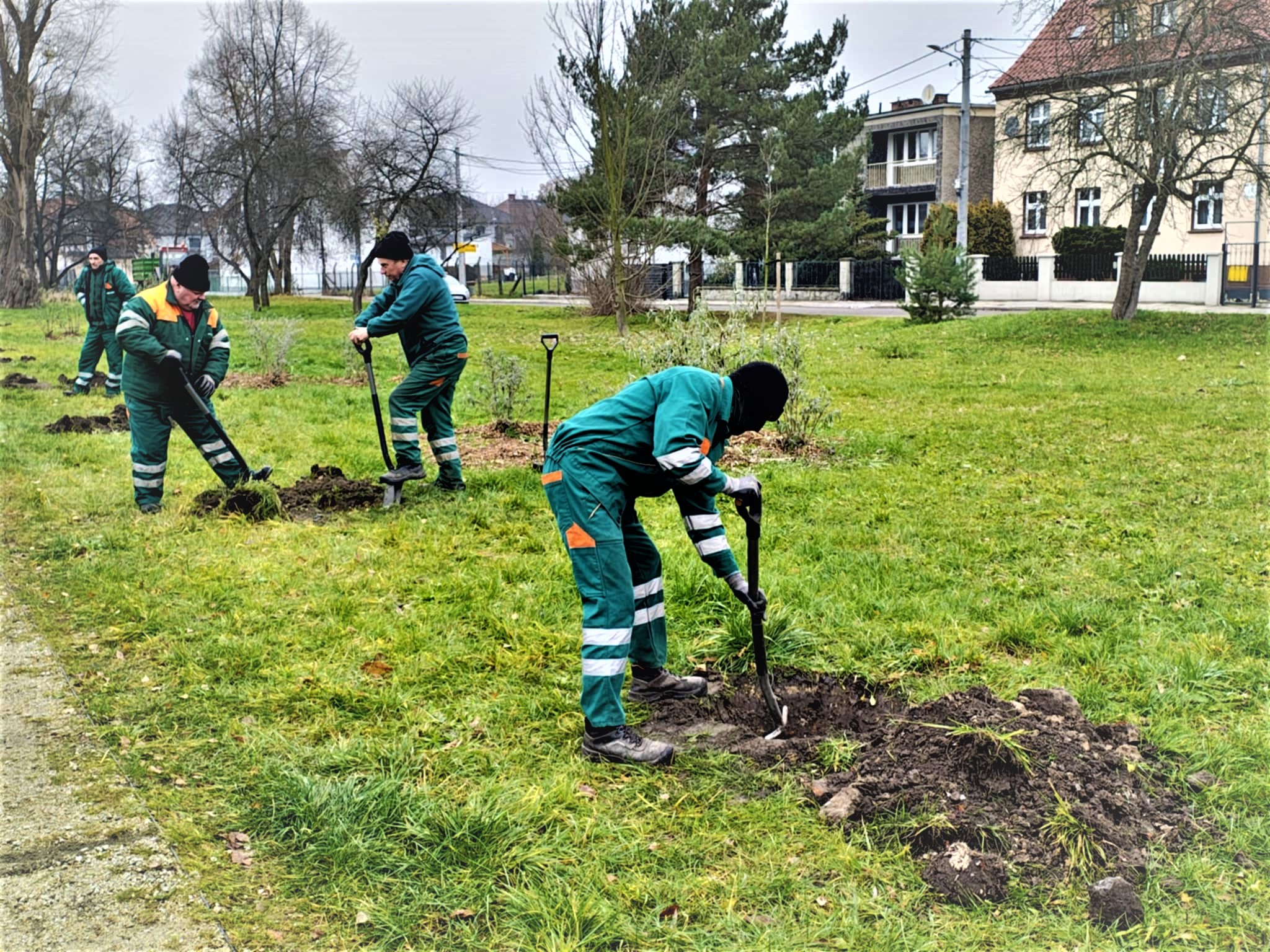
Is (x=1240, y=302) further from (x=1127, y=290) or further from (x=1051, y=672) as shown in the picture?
(x=1051, y=672)

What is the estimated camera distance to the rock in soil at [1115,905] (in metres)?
3.28

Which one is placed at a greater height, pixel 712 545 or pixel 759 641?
pixel 712 545

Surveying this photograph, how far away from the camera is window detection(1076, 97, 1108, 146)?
1919 cm

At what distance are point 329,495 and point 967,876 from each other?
615cm

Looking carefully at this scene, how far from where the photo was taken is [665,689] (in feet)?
16.1

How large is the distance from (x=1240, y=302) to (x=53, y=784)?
29.0 metres

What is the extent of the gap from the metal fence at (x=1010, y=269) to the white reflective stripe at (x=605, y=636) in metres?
31.2

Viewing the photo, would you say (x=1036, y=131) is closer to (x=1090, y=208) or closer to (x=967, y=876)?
(x=1090, y=208)

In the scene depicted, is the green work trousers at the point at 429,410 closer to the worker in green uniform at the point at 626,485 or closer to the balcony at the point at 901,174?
the worker in green uniform at the point at 626,485

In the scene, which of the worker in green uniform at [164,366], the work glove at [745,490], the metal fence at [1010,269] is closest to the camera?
the work glove at [745,490]

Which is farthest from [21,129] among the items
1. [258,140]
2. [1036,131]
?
[1036,131]

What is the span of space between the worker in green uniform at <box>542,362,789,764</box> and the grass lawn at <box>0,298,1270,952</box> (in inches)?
10.9

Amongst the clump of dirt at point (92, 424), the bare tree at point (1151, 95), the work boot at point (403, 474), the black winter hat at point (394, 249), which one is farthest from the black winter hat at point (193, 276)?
the bare tree at point (1151, 95)

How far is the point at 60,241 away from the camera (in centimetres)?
5244
